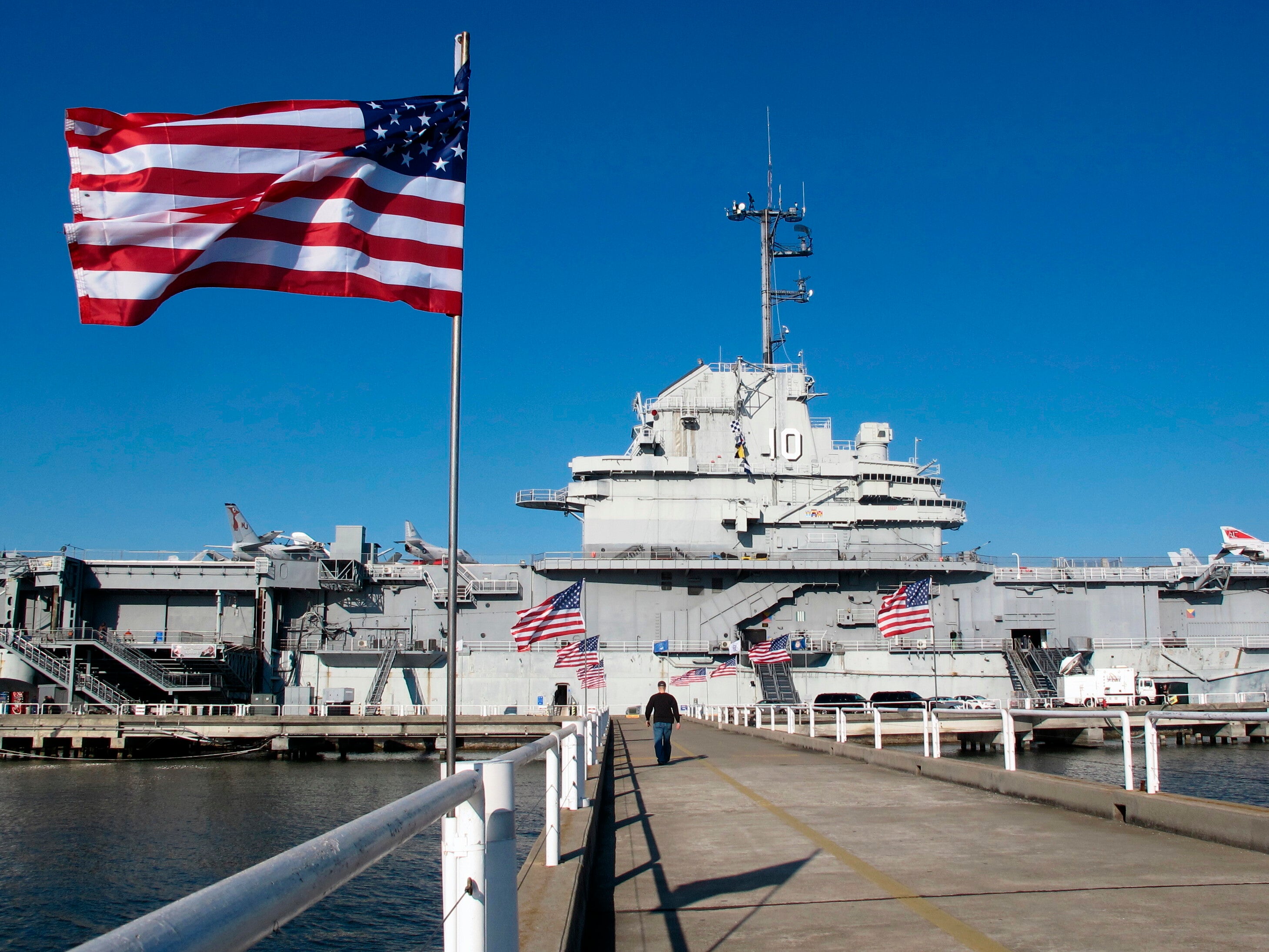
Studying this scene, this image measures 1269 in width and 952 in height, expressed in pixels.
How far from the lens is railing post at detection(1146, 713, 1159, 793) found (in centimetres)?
932

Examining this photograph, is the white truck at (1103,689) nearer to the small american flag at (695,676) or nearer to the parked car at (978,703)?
the parked car at (978,703)

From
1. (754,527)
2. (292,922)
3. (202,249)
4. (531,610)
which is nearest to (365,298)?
(202,249)

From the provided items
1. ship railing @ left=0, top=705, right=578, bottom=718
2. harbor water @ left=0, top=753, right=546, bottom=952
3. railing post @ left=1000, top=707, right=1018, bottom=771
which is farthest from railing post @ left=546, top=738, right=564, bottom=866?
ship railing @ left=0, top=705, right=578, bottom=718

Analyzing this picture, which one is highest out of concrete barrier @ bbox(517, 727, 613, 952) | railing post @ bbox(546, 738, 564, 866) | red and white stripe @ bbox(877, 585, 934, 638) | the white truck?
red and white stripe @ bbox(877, 585, 934, 638)

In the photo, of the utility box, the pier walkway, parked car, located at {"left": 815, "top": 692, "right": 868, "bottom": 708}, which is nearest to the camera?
the pier walkway

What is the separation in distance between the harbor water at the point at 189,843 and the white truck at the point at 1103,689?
72.2 feet

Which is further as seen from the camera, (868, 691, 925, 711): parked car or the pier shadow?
(868, 691, 925, 711): parked car

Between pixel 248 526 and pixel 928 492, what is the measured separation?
31.5 meters

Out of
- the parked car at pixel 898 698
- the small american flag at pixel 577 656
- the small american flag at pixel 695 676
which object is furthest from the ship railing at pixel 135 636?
Result: the parked car at pixel 898 698

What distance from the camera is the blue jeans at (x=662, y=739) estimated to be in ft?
57.8

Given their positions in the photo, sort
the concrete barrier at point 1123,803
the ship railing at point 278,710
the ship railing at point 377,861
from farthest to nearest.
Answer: the ship railing at point 278,710 < the concrete barrier at point 1123,803 < the ship railing at point 377,861

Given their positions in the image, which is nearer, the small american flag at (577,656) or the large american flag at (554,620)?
the large american flag at (554,620)

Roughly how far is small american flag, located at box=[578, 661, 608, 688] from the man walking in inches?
615

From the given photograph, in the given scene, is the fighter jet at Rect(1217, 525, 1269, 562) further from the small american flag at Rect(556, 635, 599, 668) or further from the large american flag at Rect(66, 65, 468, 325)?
the large american flag at Rect(66, 65, 468, 325)
